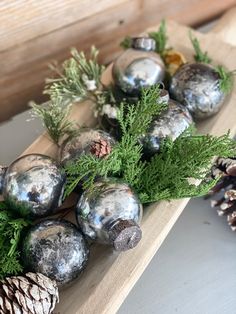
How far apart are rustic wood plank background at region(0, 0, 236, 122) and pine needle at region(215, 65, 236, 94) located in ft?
0.88

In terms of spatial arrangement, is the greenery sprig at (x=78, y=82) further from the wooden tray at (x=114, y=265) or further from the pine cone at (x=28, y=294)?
the pine cone at (x=28, y=294)

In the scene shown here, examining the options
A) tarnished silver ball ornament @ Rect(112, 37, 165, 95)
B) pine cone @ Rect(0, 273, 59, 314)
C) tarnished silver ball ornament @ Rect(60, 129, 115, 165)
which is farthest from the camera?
tarnished silver ball ornament @ Rect(112, 37, 165, 95)

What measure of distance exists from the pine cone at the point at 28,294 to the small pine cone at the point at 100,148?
165 millimetres

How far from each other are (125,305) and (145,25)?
0.60 m

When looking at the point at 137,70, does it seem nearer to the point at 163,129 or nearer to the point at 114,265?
the point at 163,129

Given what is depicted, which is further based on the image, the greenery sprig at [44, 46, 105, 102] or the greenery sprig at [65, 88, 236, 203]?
the greenery sprig at [44, 46, 105, 102]

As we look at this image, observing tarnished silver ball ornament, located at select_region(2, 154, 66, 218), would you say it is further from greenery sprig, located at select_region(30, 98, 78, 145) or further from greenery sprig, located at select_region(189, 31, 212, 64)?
greenery sprig, located at select_region(189, 31, 212, 64)

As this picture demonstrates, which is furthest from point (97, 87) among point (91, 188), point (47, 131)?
point (91, 188)

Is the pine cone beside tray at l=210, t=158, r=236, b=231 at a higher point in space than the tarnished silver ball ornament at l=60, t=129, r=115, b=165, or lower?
lower

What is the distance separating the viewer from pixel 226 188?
77 centimetres

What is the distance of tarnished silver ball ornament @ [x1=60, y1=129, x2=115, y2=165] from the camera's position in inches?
25.0

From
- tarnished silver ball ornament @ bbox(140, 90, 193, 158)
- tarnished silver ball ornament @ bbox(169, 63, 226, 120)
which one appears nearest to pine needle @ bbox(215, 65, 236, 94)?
tarnished silver ball ornament @ bbox(169, 63, 226, 120)

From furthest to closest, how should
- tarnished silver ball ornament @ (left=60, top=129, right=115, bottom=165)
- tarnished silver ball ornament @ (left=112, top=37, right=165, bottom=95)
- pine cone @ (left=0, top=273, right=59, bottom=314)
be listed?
tarnished silver ball ornament @ (left=112, top=37, right=165, bottom=95) → tarnished silver ball ornament @ (left=60, top=129, right=115, bottom=165) → pine cone @ (left=0, top=273, right=59, bottom=314)

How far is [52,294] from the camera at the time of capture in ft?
1.80
